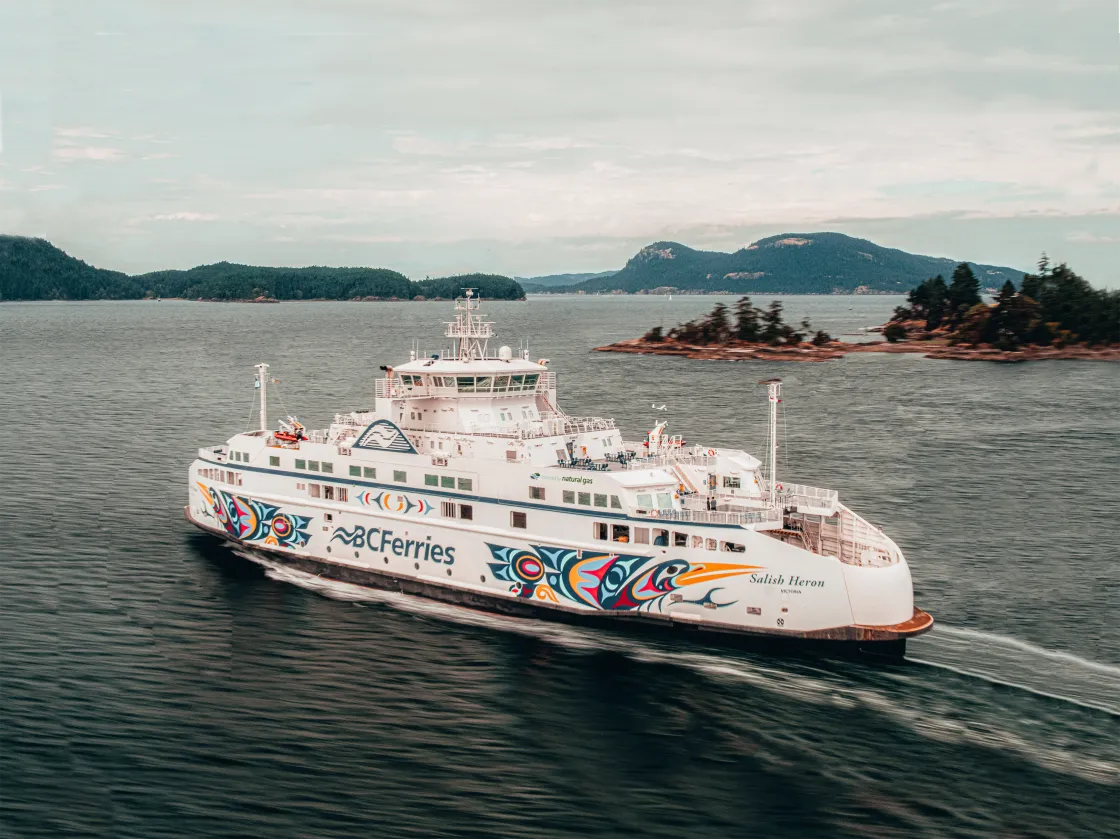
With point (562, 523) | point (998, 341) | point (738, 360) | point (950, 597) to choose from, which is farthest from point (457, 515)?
point (998, 341)

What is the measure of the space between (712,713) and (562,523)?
775 cm

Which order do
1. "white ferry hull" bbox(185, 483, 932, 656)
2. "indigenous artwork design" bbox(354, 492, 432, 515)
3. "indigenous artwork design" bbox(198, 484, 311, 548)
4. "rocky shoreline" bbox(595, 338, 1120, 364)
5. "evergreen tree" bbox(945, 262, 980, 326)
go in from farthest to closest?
"evergreen tree" bbox(945, 262, 980, 326) → "rocky shoreline" bbox(595, 338, 1120, 364) → "indigenous artwork design" bbox(198, 484, 311, 548) → "indigenous artwork design" bbox(354, 492, 432, 515) → "white ferry hull" bbox(185, 483, 932, 656)

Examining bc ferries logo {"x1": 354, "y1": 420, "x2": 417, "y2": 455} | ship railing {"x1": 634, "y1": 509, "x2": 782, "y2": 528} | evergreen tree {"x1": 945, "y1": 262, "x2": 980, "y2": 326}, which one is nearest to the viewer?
ship railing {"x1": 634, "y1": 509, "x2": 782, "y2": 528}

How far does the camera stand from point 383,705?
79.3ft

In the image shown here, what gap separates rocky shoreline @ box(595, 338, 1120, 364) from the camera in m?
121

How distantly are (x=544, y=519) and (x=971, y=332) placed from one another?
118005 mm

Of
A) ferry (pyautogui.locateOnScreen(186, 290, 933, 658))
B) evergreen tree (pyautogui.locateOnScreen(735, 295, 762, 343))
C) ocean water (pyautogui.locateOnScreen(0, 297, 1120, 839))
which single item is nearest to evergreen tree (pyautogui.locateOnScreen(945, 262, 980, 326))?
evergreen tree (pyautogui.locateOnScreen(735, 295, 762, 343))

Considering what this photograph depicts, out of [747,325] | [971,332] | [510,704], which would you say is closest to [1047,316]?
[971,332]

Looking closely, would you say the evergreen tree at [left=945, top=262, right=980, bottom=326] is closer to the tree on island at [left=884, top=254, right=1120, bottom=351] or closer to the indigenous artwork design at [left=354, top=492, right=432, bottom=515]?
the tree on island at [left=884, top=254, right=1120, bottom=351]

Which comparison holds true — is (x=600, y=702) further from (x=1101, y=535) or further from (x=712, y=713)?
(x=1101, y=535)

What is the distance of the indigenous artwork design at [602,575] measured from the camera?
27.6 metres

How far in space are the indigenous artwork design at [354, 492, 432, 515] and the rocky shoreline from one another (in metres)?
100

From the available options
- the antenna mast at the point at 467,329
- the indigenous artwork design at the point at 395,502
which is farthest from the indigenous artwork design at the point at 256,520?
the antenna mast at the point at 467,329

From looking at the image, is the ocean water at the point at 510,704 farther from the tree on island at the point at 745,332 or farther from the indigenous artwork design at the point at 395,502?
the tree on island at the point at 745,332
